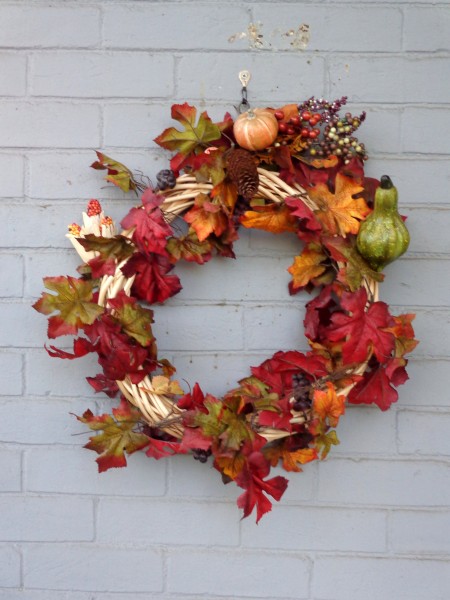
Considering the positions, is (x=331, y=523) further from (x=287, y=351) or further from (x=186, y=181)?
(x=186, y=181)

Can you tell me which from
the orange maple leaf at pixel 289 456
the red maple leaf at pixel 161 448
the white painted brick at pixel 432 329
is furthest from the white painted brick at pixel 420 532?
the red maple leaf at pixel 161 448

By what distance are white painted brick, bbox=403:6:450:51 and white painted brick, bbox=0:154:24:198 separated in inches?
31.7

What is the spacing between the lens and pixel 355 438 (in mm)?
1398

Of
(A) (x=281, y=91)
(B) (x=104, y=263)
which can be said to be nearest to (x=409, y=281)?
(A) (x=281, y=91)

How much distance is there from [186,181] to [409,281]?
49cm

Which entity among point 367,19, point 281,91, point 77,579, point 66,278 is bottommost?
point 77,579

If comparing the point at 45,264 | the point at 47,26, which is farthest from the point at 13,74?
the point at 45,264

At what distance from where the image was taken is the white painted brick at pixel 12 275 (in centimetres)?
140

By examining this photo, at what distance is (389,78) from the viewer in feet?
4.42

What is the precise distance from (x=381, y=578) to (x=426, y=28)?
1109 millimetres

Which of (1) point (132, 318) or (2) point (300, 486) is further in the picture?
(2) point (300, 486)

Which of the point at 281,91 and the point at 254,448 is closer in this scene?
the point at 254,448

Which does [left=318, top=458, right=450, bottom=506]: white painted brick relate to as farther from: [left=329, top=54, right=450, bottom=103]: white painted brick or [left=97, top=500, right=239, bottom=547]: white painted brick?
[left=329, top=54, right=450, bottom=103]: white painted brick

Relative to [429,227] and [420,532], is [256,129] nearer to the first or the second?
[429,227]
